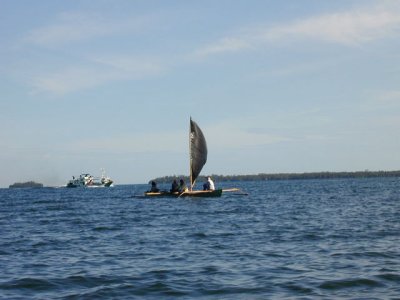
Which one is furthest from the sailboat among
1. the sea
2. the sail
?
the sea

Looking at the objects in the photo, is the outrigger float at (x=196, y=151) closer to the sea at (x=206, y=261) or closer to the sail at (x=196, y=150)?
the sail at (x=196, y=150)

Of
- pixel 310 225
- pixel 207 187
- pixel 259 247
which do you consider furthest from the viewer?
pixel 207 187

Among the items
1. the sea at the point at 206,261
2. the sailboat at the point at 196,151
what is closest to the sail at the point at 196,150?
the sailboat at the point at 196,151

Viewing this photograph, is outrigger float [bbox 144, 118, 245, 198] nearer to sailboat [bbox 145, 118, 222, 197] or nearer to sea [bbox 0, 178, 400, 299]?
sailboat [bbox 145, 118, 222, 197]

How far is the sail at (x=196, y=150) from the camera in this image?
61.2 meters

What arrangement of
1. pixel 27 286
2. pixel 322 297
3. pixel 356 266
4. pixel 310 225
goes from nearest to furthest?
pixel 322 297, pixel 27 286, pixel 356 266, pixel 310 225

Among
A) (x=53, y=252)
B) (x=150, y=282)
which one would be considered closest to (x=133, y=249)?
(x=53, y=252)

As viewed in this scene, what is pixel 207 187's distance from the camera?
190 feet

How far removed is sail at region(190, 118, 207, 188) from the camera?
61219 mm

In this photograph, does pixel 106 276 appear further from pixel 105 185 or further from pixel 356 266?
pixel 105 185

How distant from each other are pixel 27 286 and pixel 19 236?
12567mm

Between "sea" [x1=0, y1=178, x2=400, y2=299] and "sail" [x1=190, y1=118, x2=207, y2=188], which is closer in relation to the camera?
"sea" [x1=0, y1=178, x2=400, y2=299]

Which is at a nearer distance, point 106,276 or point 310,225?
point 106,276

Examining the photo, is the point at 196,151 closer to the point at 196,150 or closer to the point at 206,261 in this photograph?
the point at 196,150
